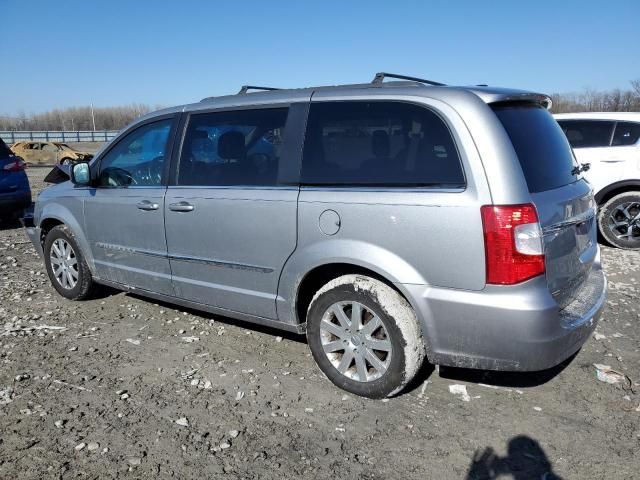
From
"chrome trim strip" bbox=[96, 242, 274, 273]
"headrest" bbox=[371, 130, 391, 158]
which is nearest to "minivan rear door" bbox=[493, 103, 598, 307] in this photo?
"headrest" bbox=[371, 130, 391, 158]

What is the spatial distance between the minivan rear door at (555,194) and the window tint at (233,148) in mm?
1457

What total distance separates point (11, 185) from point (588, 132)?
361 inches

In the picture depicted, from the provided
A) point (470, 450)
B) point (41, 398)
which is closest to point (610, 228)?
point (470, 450)

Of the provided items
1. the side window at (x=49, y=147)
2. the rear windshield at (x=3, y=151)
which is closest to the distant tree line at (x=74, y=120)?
the side window at (x=49, y=147)

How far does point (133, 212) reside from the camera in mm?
4297

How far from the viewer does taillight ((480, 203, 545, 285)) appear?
2672mm

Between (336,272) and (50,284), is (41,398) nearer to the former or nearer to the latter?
(336,272)

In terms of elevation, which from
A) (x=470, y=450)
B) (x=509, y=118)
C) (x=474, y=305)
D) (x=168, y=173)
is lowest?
(x=470, y=450)

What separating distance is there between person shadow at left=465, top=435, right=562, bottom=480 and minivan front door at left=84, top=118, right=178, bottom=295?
2.63 m

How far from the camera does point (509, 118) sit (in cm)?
299

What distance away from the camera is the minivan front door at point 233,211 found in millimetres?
3484

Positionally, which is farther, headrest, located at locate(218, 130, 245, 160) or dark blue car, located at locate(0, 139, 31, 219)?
dark blue car, located at locate(0, 139, 31, 219)

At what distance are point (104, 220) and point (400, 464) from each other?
3211 millimetres

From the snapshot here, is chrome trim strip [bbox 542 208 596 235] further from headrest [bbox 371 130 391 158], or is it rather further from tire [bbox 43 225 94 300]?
tire [bbox 43 225 94 300]
